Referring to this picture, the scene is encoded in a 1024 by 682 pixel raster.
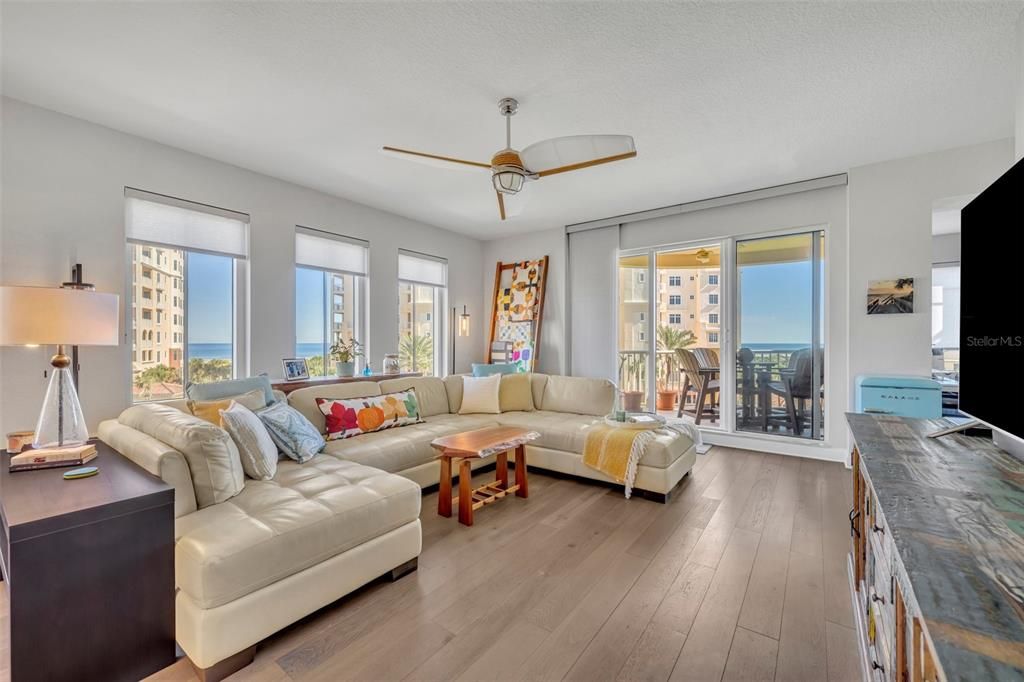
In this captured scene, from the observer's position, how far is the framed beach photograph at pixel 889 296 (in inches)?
144

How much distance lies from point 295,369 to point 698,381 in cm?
444

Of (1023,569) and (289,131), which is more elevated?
(289,131)

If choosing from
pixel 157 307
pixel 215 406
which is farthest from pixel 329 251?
pixel 215 406

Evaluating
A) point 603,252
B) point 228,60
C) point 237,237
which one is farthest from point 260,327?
point 603,252

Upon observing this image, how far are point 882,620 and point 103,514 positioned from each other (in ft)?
8.26

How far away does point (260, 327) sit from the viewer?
392 cm

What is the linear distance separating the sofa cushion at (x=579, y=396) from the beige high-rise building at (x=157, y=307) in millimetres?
3438

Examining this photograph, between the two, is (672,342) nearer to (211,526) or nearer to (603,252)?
(603,252)

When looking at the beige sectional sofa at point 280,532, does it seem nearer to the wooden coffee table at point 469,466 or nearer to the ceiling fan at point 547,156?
the wooden coffee table at point 469,466

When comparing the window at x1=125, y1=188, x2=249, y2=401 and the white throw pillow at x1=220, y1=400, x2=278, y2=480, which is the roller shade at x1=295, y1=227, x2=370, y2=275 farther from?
the white throw pillow at x1=220, y1=400, x2=278, y2=480

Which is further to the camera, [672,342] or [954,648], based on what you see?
[672,342]

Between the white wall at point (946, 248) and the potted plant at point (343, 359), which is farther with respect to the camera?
the white wall at point (946, 248)

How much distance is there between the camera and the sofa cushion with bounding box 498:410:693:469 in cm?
321

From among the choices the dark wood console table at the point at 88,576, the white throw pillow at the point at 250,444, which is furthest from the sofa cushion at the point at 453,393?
the dark wood console table at the point at 88,576
